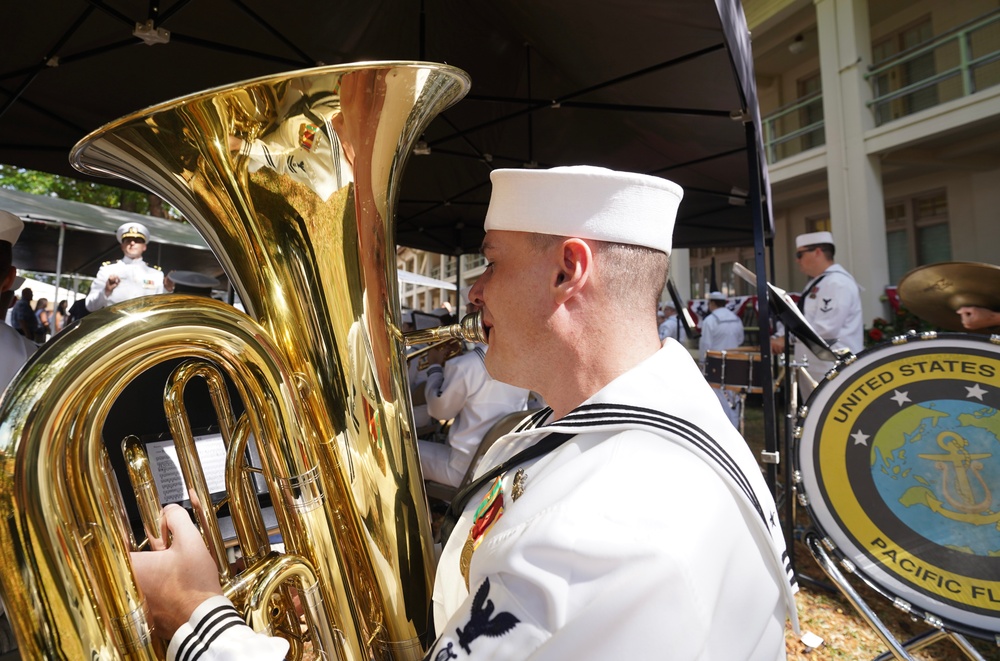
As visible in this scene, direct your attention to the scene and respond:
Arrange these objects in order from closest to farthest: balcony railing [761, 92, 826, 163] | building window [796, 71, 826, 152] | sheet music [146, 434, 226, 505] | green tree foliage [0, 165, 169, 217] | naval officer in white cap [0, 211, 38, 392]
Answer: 1. sheet music [146, 434, 226, 505]
2. naval officer in white cap [0, 211, 38, 392]
3. balcony railing [761, 92, 826, 163]
4. building window [796, 71, 826, 152]
5. green tree foliage [0, 165, 169, 217]

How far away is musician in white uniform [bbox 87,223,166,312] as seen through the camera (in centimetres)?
482

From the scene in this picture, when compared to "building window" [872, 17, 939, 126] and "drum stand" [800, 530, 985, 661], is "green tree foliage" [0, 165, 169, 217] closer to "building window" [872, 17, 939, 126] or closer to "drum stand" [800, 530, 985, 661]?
"drum stand" [800, 530, 985, 661]

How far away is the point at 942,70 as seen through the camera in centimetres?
1041

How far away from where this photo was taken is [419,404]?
4.28 meters

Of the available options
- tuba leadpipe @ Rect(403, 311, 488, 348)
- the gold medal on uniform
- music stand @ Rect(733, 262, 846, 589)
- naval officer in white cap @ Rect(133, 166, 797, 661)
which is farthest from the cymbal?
the gold medal on uniform

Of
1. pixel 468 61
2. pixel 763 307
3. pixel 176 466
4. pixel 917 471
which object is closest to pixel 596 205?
pixel 176 466

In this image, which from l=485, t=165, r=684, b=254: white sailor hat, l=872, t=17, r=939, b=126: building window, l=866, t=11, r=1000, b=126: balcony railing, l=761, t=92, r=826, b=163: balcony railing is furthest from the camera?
l=761, t=92, r=826, b=163: balcony railing

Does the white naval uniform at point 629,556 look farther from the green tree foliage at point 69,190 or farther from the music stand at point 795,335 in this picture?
the green tree foliage at point 69,190

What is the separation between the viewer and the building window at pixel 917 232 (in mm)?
11164

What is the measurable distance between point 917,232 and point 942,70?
3.18 metres

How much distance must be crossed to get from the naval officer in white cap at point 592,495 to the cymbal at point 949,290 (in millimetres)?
2089

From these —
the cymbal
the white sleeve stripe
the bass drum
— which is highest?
the cymbal

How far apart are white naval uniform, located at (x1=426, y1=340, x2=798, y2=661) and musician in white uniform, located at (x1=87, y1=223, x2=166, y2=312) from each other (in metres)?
5.10

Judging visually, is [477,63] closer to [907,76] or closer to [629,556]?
[629,556]
